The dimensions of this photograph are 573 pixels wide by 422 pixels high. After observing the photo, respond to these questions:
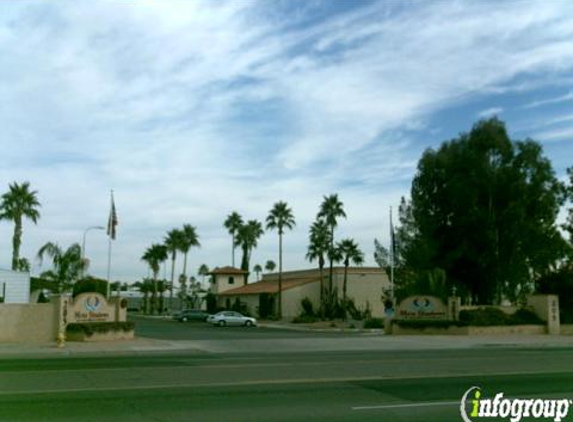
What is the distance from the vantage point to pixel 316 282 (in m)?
75.7

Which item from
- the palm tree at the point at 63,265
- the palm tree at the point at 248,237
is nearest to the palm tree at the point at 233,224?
the palm tree at the point at 248,237

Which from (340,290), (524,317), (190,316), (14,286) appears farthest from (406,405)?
(190,316)

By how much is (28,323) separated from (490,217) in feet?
113

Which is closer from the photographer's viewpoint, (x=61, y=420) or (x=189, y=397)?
(x=61, y=420)

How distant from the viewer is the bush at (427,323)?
4222cm

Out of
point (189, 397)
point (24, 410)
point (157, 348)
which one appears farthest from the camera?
point (157, 348)

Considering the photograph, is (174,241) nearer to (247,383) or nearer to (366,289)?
(366,289)

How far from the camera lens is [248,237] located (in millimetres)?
102562

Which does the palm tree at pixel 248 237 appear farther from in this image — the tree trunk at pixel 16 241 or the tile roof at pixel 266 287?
the tree trunk at pixel 16 241

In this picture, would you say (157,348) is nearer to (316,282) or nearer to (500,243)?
(500,243)

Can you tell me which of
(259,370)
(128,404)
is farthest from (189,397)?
(259,370)

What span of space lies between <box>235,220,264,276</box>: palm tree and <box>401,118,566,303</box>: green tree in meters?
48.5

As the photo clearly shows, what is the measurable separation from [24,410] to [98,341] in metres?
22.5

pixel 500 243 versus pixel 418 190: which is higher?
pixel 418 190
